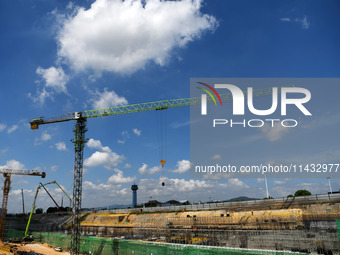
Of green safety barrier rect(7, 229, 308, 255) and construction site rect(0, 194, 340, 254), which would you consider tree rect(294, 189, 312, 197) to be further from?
green safety barrier rect(7, 229, 308, 255)

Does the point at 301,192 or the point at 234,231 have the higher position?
the point at 301,192

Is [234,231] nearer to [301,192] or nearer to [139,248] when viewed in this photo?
[139,248]

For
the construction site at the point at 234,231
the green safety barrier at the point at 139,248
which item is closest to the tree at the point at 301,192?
the construction site at the point at 234,231

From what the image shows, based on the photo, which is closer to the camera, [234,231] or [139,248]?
[139,248]

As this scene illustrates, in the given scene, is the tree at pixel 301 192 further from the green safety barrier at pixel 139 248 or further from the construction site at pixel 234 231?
the green safety barrier at pixel 139 248

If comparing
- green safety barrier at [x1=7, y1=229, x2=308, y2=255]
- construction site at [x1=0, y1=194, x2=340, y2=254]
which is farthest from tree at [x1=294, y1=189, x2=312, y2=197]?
green safety barrier at [x1=7, y1=229, x2=308, y2=255]

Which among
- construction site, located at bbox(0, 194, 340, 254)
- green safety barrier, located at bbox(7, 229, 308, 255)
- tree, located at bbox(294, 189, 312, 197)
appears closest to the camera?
green safety barrier, located at bbox(7, 229, 308, 255)

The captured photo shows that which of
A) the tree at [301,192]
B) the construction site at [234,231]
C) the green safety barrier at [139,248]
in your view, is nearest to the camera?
the green safety barrier at [139,248]

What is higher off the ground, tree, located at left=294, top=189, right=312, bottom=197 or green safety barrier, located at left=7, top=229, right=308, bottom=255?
tree, located at left=294, top=189, right=312, bottom=197

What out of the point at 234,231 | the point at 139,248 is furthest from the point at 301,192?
the point at 139,248

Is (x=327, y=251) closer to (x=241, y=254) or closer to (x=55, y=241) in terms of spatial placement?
(x=241, y=254)

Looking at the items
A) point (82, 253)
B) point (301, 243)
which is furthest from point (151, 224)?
point (301, 243)

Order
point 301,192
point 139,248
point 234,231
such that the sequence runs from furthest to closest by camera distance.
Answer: point 301,192 < point 234,231 < point 139,248

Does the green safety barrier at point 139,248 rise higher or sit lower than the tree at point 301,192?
lower
